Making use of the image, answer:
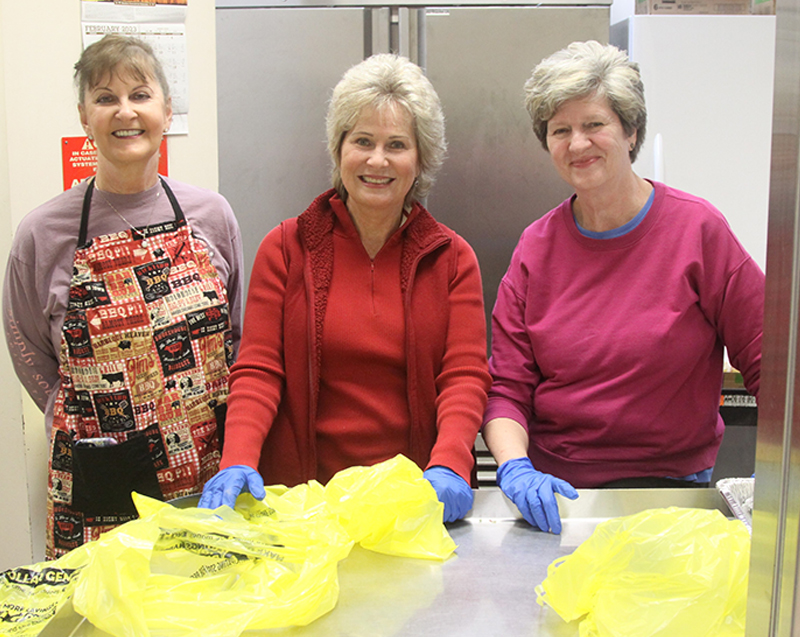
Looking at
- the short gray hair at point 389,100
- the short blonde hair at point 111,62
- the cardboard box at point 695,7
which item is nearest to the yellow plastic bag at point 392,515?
the short gray hair at point 389,100

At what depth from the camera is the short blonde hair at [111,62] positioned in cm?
148

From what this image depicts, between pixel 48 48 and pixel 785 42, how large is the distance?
6.70ft

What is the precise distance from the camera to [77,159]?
2078 millimetres

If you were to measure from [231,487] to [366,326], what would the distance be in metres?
0.41

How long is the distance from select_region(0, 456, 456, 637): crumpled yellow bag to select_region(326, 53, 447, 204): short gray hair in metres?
0.66

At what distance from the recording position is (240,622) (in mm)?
868

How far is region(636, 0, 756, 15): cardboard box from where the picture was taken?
7.98 ft

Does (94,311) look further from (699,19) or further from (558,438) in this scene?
(699,19)

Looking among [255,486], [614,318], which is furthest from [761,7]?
[255,486]

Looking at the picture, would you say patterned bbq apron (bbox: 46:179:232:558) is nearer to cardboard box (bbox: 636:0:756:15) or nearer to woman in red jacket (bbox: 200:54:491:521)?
woman in red jacket (bbox: 200:54:491:521)

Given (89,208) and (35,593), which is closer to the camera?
(35,593)

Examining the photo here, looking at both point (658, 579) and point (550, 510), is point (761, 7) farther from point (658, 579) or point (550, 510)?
point (658, 579)

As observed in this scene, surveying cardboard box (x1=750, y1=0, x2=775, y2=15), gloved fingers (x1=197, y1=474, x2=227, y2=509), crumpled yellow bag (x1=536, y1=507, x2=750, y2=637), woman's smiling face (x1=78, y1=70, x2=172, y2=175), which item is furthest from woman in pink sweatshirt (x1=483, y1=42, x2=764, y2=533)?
cardboard box (x1=750, y1=0, x2=775, y2=15)

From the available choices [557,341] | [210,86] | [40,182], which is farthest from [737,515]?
[40,182]
